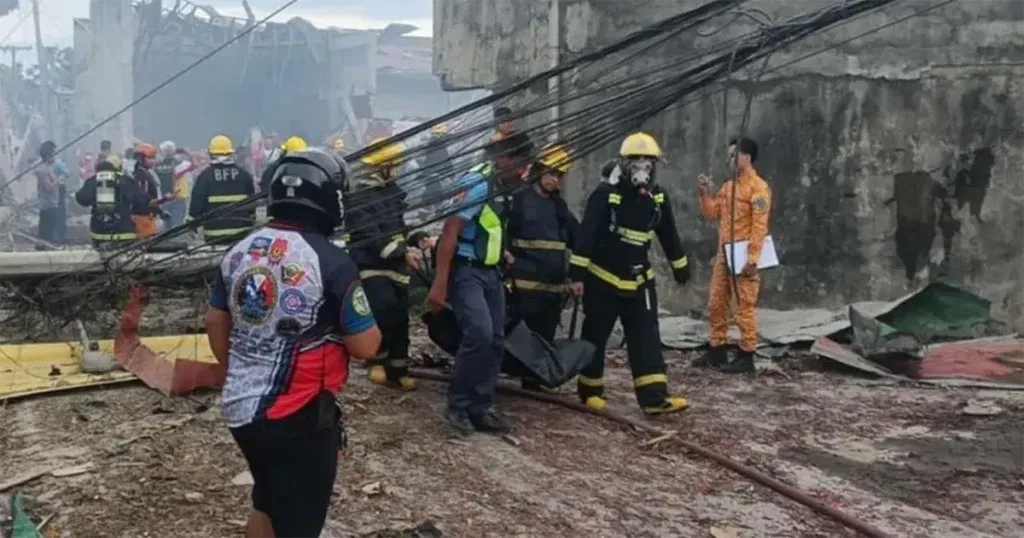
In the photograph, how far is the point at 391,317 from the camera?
7281 millimetres

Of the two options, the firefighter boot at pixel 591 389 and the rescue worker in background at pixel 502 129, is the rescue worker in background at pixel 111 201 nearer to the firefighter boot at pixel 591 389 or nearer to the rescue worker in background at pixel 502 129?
the rescue worker in background at pixel 502 129

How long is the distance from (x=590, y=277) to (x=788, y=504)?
211 cm

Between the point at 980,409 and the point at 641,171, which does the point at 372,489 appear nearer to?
the point at 641,171

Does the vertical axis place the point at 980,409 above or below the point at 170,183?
below

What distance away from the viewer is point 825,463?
644cm

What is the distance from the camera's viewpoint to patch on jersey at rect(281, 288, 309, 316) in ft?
11.9

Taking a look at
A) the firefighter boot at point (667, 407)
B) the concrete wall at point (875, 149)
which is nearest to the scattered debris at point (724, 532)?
the firefighter boot at point (667, 407)

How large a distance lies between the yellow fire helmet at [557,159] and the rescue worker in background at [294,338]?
258 centimetres

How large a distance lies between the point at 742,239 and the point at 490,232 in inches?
106

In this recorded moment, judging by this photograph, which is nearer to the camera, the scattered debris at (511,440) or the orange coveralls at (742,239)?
the scattered debris at (511,440)

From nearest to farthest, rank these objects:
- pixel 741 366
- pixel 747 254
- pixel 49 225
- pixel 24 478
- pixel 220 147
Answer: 1. pixel 24 478
2. pixel 747 254
3. pixel 741 366
4. pixel 220 147
5. pixel 49 225

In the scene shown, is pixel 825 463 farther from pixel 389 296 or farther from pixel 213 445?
pixel 213 445

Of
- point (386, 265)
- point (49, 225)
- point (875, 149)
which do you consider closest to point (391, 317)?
point (386, 265)

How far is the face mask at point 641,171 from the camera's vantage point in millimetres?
6914
